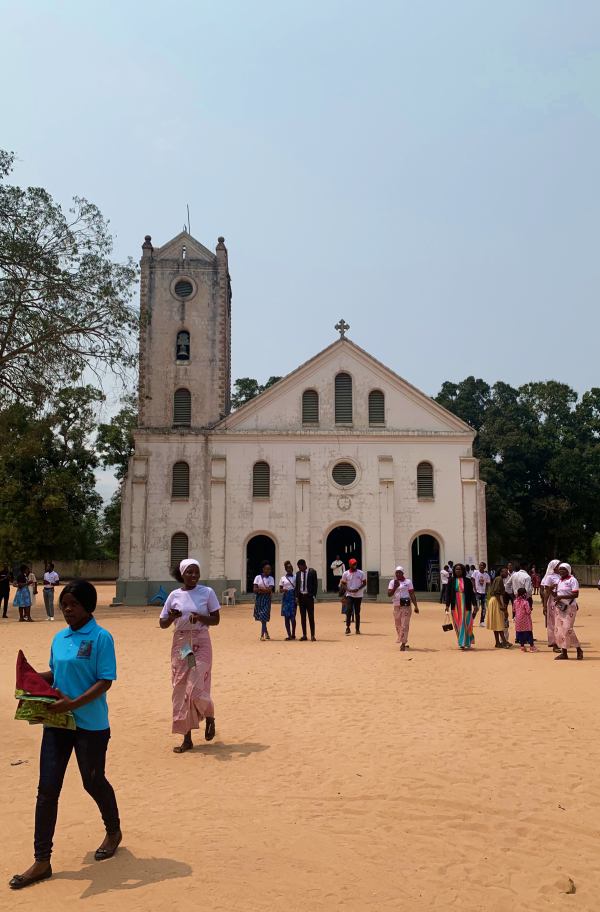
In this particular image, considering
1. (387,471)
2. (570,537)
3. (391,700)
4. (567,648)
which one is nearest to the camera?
(391,700)

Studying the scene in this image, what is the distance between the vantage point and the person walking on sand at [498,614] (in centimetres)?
1570

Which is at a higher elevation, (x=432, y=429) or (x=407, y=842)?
(x=432, y=429)

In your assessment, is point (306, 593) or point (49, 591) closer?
point (306, 593)

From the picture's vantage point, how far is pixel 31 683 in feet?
15.0

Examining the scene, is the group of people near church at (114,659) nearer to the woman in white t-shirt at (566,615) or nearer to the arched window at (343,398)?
the woman in white t-shirt at (566,615)

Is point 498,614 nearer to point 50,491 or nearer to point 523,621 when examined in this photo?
point 523,621

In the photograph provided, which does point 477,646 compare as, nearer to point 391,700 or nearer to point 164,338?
point 391,700

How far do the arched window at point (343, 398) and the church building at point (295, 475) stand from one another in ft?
0.18

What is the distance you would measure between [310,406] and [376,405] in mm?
2858

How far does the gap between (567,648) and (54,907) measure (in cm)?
1186

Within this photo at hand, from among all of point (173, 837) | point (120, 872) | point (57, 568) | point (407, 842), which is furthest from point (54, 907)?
point (57, 568)

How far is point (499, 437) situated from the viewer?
4884 cm

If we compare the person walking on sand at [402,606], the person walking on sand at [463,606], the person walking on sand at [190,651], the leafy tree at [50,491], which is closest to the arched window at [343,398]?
the leafy tree at [50,491]

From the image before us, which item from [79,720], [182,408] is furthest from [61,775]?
[182,408]
